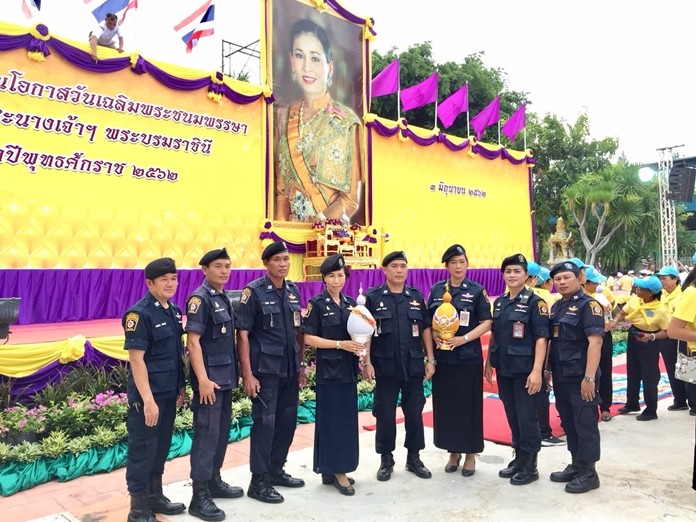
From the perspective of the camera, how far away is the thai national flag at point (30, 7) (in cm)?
699

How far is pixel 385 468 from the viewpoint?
11.5 feet

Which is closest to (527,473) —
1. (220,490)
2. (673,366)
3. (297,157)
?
(220,490)

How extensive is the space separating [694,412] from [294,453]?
3.85 m

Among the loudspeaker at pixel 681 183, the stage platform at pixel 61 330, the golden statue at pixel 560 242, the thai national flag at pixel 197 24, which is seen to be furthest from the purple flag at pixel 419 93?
the golden statue at pixel 560 242

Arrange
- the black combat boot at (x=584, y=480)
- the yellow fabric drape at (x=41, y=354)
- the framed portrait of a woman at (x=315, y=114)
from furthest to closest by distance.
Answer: the framed portrait of a woman at (x=315, y=114), the yellow fabric drape at (x=41, y=354), the black combat boot at (x=584, y=480)

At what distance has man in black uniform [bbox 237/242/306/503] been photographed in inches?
124

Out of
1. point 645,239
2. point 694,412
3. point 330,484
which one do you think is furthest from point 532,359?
point 645,239

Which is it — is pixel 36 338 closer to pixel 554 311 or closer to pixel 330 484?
pixel 330 484

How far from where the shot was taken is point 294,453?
4086mm

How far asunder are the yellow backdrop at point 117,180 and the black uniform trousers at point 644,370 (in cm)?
633

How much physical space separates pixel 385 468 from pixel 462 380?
0.78 metres

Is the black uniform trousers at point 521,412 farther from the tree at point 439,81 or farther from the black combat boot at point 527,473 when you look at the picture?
the tree at point 439,81

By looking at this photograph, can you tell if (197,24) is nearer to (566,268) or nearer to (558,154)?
(566,268)

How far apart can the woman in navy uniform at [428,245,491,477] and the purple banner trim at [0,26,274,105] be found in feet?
22.0
